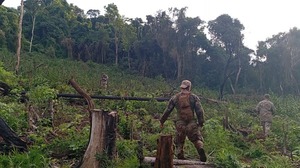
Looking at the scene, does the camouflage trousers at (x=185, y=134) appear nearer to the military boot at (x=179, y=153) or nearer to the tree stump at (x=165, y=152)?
the military boot at (x=179, y=153)

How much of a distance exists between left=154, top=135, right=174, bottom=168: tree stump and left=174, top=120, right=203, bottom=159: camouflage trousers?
5.54 ft

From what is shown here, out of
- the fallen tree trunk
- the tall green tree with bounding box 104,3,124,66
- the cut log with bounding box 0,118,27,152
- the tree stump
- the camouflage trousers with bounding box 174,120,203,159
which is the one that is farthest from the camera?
the tall green tree with bounding box 104,3,124,66

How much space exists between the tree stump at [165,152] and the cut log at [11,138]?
108 inches

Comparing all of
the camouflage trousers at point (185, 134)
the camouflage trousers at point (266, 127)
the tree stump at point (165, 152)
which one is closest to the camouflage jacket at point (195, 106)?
the camouflage trousers at point (185, 134)

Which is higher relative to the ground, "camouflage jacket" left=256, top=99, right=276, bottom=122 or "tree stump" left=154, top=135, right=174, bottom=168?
"camouflage jacket" left=256, top=99, right=276, bottom=122

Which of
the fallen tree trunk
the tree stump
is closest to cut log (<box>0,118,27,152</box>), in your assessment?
the fallen tree trunk

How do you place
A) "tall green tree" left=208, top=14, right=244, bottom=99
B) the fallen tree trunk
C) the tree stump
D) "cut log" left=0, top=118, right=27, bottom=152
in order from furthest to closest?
"tall green tree" left=208, top=14, right=244, bottom=99, "cut log" left=0, top=118, right=27, bottom=152, the fallen tree trunk, the tree stump

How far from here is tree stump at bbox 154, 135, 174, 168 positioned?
569 cm

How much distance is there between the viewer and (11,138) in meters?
6.86

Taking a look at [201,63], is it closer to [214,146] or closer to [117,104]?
[117,104]

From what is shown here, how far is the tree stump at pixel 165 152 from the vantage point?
18.7 feet

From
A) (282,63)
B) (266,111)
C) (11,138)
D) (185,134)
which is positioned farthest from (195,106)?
(282,63)

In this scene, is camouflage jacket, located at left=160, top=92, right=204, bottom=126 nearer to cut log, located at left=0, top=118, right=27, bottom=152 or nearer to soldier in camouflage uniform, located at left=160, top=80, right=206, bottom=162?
soldier in camouflage uniform, located at left=160, top=80, right=206, bottom=162

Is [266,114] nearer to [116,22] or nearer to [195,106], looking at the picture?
[195,106]
